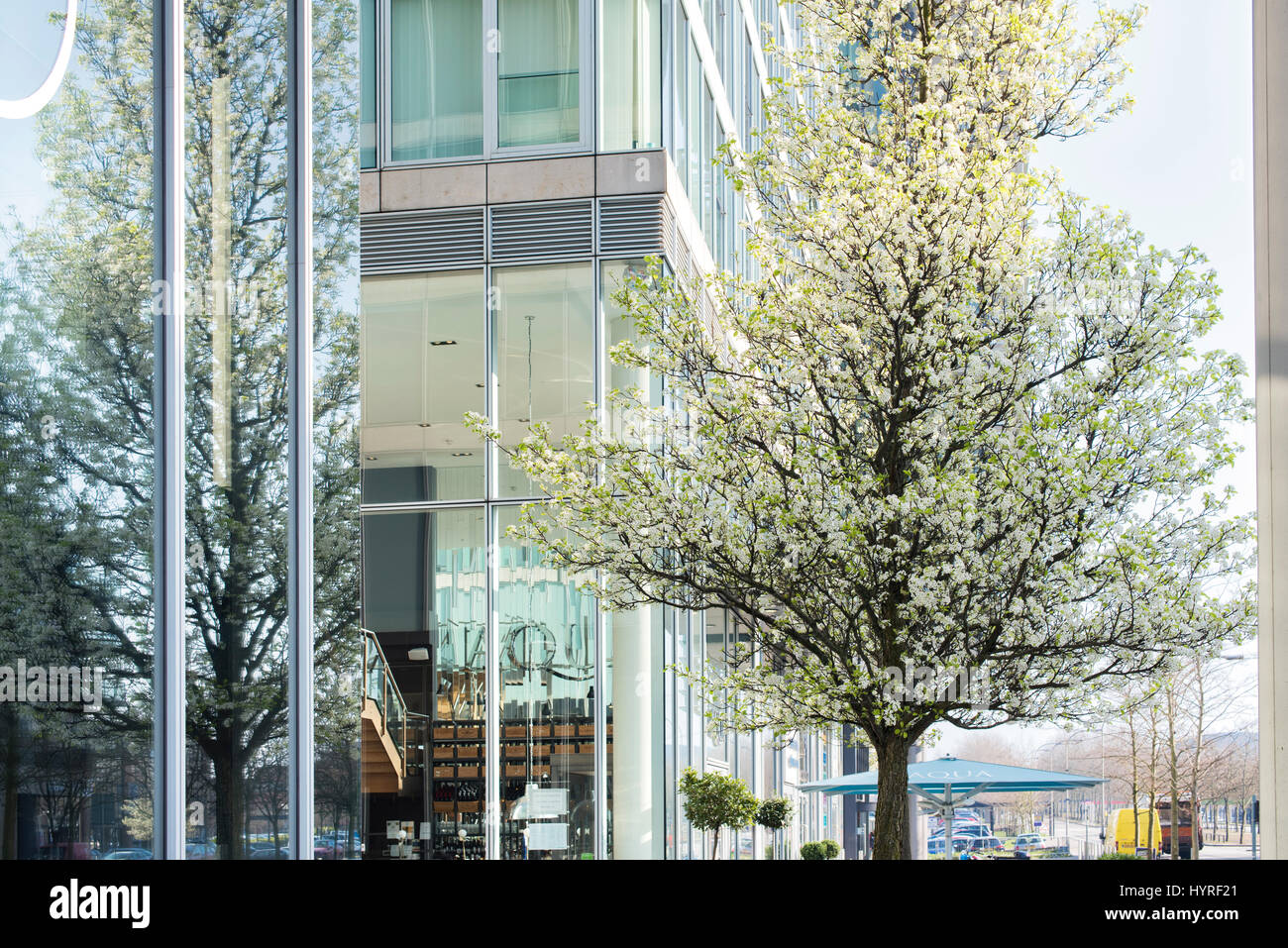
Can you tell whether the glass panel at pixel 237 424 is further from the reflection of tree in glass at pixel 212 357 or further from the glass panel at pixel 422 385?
the glass panel at pixel 422 385

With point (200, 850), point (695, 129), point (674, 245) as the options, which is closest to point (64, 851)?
point (200, 850)

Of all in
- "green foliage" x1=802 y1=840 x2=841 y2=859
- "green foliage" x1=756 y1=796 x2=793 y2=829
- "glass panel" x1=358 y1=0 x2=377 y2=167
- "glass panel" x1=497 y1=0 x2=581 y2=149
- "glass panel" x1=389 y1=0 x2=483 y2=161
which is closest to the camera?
"glass panel" x1=497 y1=0 x2=581 y2=149

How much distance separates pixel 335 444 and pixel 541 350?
831 cm

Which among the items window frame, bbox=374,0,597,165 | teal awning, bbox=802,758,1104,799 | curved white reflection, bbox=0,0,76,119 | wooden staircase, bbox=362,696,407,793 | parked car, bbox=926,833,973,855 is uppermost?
window frame, bbox=374,0,597,165

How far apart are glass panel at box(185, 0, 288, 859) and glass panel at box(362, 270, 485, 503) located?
27.6ft

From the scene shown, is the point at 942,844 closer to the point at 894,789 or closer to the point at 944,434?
the point at 894,789

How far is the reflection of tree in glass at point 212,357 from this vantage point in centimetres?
387

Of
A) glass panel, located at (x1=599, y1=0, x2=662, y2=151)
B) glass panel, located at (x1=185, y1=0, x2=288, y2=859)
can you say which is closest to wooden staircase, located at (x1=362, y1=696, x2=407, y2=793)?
glass panel, located at (x1=599, y1=0, x2=662, y2=151)

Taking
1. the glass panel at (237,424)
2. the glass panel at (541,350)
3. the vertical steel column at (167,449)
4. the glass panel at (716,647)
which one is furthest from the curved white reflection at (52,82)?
the glass panel at (716,647)

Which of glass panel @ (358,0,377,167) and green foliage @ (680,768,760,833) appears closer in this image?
green foliage @ (680,768,760,833)

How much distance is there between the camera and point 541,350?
1336cm

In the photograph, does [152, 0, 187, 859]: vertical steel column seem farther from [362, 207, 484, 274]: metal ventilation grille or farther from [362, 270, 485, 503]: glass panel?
[362, 207, 484, 274]: metal ventilation grille

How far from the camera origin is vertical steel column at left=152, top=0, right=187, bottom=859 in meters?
4.09

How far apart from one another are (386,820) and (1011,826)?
20359 millimetres
